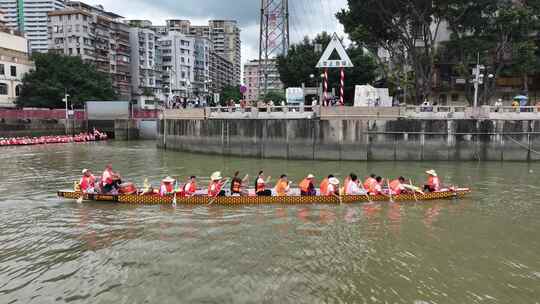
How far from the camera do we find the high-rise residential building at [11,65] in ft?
200

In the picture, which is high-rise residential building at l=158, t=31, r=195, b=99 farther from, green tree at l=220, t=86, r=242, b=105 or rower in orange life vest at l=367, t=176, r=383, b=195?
rower in orange life vest at l=367, t=176, r=383, b=195

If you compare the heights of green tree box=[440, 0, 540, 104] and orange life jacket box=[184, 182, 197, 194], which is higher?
green tree box=[440, 0, 540, 104]

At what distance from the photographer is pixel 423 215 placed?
51.2 ft

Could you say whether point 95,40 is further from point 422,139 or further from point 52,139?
point 422,139

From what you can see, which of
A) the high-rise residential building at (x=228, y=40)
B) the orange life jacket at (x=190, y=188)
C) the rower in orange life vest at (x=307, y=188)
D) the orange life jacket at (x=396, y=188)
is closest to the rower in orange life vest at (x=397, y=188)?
the orange life jacket at (x=396, y=188)

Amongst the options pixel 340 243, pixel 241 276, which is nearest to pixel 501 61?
pixel 340 243

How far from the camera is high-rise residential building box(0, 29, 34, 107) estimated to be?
200 ft

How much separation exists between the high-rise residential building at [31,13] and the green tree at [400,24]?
120133mm

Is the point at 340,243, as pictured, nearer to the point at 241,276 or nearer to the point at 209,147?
the point at 241,276

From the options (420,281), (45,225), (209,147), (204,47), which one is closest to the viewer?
(420,281)

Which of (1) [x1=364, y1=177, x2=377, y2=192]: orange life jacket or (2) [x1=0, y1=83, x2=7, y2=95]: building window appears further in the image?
(2) [x1=0, y1=83, x2=7, y2=95]: building window

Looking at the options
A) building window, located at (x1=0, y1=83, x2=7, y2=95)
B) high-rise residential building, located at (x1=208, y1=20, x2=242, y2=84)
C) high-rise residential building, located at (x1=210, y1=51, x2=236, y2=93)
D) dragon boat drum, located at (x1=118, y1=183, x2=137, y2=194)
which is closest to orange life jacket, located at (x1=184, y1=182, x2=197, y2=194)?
dragon boat drum, located at (x1=118, y1=183, x2=137, y2=194)

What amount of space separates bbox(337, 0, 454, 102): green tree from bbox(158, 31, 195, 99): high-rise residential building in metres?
69.1

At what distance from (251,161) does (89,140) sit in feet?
106
